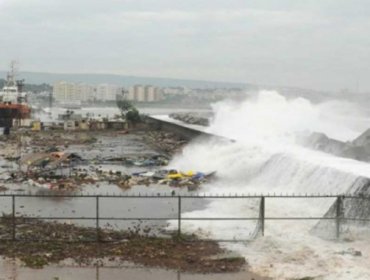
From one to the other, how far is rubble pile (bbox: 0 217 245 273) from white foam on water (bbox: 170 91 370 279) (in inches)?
34.0

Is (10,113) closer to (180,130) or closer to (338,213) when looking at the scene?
(180,130)

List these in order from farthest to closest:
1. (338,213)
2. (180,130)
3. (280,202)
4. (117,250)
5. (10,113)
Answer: (10,113) → (180,130) → (280,202) → (338,213) → (117,250)

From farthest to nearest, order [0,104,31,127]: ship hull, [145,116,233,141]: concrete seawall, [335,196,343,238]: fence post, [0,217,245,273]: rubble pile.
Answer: [0,104,31,127]: ship hull, [145,116,233,141]: concrete seawall, [335,196,343,238]: fence post, [0,217,245,273]: rubble pile

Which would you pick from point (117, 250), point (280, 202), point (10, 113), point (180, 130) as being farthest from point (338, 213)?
point (10, 113)

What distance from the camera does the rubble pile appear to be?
12.7 m

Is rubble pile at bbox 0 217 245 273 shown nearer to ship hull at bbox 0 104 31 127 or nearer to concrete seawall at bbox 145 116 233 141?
concrete seawall at bbox 145 116 233 141

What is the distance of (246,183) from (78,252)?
16058 mm

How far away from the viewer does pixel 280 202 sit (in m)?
21.2

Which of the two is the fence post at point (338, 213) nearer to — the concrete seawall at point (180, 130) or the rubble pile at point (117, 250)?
the rubble pile at point (117, 250)

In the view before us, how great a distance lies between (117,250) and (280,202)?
908 cm

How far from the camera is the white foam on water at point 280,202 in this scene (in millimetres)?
12843

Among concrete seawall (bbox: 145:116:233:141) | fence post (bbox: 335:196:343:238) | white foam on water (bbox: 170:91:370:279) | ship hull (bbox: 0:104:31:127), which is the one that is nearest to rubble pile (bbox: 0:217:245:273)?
white foam on water (bbox: 170:91:370:279)

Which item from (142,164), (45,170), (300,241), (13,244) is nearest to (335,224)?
(300,241)

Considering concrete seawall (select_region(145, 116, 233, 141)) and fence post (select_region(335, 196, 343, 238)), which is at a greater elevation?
fence post (select_region(335, 196, 343, 238))
